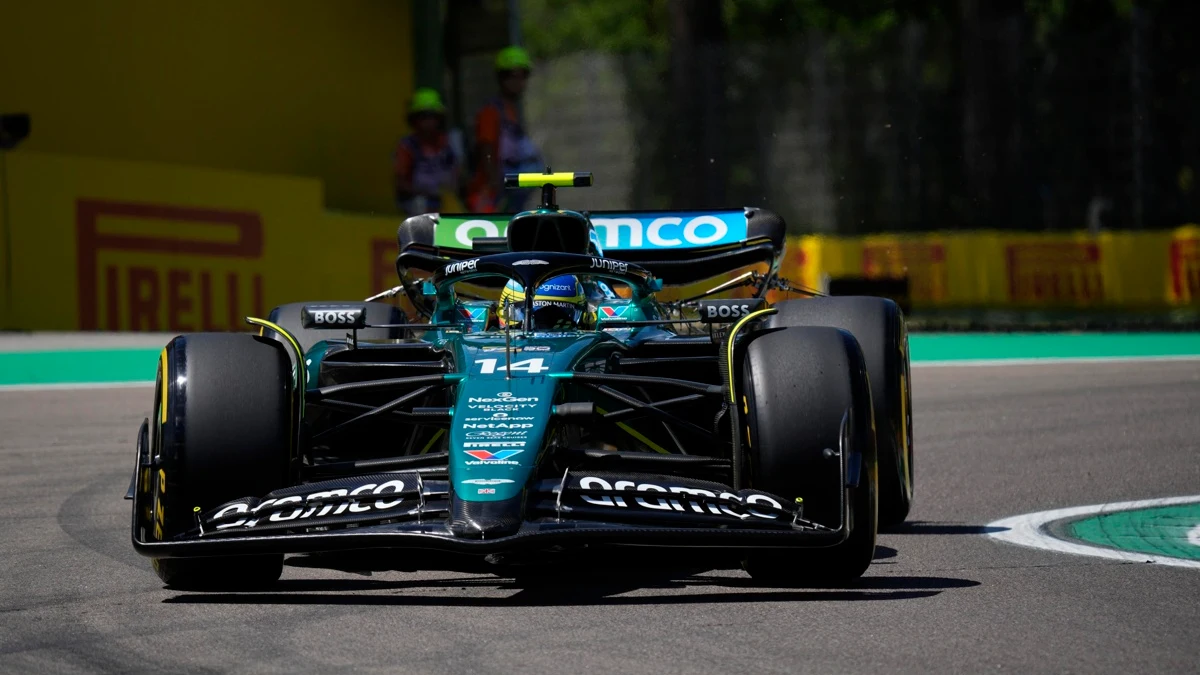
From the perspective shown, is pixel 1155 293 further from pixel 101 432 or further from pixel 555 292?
pixel 555 292

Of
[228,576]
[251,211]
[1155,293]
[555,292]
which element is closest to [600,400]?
[555,292]

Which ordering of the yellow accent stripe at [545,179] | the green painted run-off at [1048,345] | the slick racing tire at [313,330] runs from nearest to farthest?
the slick racing tire at [313,330]
the yellow accent stripe at [545,179]
the green painted run-off at [1048,345]

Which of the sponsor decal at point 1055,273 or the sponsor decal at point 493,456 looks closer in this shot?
the sponsor decal at point 493,456

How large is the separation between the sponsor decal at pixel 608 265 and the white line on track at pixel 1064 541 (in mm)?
1725

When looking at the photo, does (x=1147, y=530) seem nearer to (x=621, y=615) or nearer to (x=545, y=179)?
(x=621, y=615)

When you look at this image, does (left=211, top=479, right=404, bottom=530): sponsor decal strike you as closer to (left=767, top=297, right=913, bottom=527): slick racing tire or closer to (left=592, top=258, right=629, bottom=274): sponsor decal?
(left=592, top=258, right=629, bottom=274): sponsor decal

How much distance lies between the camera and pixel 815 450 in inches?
233

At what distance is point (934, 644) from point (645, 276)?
3164 millimetres

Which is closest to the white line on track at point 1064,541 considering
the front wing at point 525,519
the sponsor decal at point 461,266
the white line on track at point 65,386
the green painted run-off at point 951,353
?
the front wing at point 525,519

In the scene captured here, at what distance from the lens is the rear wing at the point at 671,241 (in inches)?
385

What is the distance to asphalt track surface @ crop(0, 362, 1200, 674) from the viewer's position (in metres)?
4.75

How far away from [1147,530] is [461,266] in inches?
108

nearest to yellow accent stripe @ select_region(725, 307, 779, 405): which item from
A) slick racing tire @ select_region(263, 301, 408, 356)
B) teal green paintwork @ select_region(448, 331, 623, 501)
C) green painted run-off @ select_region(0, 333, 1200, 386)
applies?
teal green paintwork @ select_region(448, 331, 623, 501)

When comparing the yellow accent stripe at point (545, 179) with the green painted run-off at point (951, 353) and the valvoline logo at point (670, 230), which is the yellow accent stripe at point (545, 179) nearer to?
the valvoline logo at point (670, 230)
